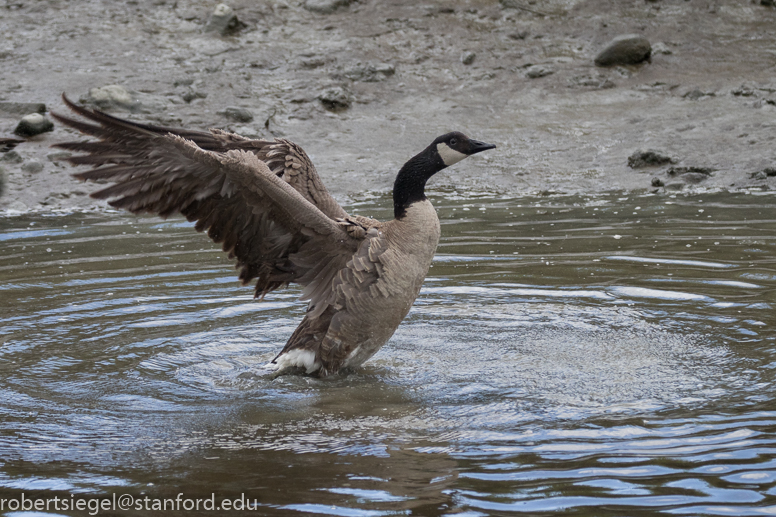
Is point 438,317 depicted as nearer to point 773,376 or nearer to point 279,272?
point 279,272

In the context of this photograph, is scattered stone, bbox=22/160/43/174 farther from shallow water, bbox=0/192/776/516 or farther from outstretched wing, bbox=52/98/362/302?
outstretched wing, bbox=52/98/362/302

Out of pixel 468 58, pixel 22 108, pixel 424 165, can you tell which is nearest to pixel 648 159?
pixel 468 58

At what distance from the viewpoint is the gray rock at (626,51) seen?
1557 centimetres

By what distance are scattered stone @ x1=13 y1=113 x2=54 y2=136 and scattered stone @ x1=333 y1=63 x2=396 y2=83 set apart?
5.16 metres

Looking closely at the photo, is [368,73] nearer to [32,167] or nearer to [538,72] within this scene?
[538,72]

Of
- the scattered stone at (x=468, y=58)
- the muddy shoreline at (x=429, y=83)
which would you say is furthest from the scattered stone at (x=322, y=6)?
the scattered stone at (x=468, y=58)

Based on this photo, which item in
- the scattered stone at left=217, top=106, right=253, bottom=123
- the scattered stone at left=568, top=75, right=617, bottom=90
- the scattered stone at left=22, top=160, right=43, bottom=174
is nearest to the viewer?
the scattered stone at left=22, top=160, right=43, bottom=174

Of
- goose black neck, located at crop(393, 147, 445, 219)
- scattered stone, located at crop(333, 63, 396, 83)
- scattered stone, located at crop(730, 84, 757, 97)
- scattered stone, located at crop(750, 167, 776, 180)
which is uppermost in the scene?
goose black neck, located at crop(393, 147, 445, 219)

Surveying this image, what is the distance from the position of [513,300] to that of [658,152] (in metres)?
6.31

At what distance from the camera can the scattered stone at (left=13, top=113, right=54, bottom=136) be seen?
13008 mm

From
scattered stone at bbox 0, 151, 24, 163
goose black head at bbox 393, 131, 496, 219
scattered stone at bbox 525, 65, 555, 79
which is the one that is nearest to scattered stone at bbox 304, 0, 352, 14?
scattered stone at bbox 525, 65, 555, 79

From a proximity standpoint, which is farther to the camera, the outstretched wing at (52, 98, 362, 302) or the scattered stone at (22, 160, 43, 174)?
the scattered stone at (22, 160, 43, 174)

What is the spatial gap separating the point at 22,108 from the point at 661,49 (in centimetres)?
1087

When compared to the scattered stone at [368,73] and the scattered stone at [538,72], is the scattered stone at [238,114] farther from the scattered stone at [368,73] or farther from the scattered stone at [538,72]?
the scattered stone at [538,72]
